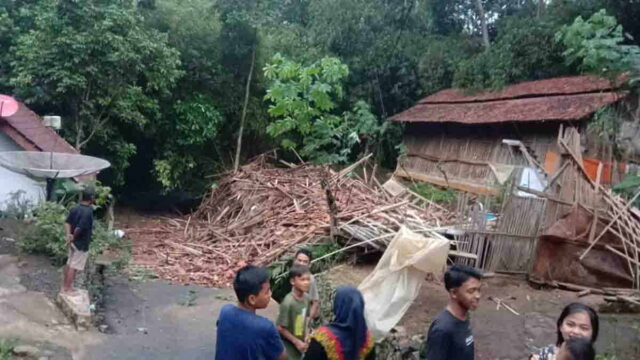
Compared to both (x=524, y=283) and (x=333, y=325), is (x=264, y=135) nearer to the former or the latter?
(x=524, y=283)

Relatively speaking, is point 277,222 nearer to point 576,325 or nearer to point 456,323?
point 456,323

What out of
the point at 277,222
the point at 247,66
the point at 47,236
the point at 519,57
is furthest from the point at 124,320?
the point at 519,57

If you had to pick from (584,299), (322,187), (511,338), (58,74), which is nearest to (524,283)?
(584,299)

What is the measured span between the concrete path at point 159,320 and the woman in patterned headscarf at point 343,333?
329cm

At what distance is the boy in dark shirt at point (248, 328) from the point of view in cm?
305

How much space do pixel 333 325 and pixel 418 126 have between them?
1797 cm

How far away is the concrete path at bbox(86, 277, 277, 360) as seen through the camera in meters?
6.73

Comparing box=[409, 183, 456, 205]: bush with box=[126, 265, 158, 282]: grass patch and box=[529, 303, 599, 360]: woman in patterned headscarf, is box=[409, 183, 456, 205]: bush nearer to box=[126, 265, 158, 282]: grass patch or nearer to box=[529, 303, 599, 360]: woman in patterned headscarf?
box=[126, 265, 158, 282]: grass patch

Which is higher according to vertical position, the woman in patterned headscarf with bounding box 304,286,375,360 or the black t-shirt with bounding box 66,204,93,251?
the woman in patterned headscarf with bounding box 304,286,375,360

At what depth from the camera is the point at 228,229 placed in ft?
41.7

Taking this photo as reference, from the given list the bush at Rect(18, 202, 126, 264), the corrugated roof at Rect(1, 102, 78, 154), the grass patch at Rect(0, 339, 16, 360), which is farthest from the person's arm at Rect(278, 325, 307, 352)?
the corrugated roof at Rect(1, 102, 78, 154)

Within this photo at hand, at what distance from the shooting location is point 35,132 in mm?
12781

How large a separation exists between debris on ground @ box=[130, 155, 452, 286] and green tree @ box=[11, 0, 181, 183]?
316cm

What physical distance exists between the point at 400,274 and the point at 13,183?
371 inches
